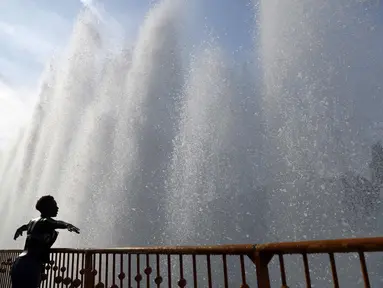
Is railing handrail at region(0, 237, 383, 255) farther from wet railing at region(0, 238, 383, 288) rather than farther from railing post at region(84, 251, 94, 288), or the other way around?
railing post at region(84, 251, 94, 288)

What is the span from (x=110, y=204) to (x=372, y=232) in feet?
53.5

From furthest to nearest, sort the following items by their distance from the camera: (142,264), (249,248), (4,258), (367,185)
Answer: (367,185) → (142,264) → (4,258) → (249,248)

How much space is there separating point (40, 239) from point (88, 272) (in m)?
0.88

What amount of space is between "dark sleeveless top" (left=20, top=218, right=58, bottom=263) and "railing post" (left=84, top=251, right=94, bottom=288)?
2.20ft

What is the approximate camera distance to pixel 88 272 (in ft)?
13.9

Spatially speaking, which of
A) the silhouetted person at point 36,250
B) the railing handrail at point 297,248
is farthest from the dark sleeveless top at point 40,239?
the railing handrail at point 297,248

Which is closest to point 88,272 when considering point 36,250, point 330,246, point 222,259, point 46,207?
point 36,250

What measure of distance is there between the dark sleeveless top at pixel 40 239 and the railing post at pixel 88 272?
2.20 feet

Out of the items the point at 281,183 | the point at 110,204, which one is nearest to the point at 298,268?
the point at 281,183

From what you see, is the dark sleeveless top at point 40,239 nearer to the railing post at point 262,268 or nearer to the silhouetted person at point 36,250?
the silhouetted person at point 36,250

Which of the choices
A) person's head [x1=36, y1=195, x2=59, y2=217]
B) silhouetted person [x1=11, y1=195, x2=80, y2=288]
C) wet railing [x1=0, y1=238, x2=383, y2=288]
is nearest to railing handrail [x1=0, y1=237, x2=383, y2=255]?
wet railing [x1=0, y1=238, x2=383, y2=288]

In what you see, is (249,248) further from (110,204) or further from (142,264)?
(142,264)

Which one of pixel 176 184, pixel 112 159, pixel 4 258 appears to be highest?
pixel 112 159

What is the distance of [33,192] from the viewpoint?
66.9 ft
